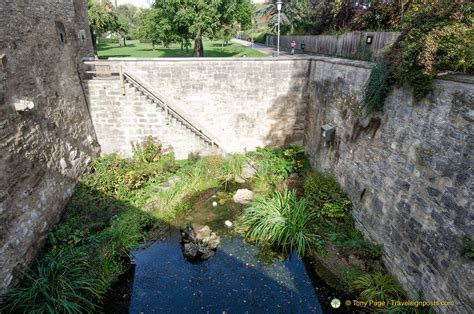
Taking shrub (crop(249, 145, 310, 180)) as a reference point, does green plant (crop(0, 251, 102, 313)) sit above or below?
below

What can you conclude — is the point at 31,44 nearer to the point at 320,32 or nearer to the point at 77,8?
the point at 77,8

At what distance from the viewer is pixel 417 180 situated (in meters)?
5.28

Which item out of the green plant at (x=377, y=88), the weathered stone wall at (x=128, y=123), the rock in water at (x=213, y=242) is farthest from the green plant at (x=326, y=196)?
the weathered stone wall at (x=128, y=123)

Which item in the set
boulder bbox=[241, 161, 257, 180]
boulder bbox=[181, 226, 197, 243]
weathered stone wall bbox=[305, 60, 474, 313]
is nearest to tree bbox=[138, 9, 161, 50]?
boulder bbox=[241, 161, 257, 180]

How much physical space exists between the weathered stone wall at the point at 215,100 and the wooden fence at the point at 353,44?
65.0 inches

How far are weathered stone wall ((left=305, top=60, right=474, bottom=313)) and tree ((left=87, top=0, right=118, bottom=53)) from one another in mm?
20748

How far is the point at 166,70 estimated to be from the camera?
10.4 meters

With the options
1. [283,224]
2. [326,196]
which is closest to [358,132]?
[326,196]

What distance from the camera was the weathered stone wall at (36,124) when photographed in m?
5.93

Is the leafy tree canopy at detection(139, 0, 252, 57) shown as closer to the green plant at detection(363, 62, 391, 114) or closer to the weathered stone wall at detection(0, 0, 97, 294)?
the weathered stone wall at detection(0, 0, 97, 294)

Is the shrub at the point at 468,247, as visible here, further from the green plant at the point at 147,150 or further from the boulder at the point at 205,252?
the green plant at the point at 147,150

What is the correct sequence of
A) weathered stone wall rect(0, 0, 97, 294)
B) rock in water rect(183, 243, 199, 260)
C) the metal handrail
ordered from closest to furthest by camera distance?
weathered stone wall rect(0, 0, 97, 294) < rock in water rect(183, 243, 199, 260) < the metal handrail

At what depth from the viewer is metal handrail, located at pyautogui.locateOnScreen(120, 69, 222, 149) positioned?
10305 mm

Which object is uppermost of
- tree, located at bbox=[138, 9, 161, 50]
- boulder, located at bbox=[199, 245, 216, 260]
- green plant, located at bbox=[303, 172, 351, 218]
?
tree, located at bbox=[138, 9, 161, 50]
